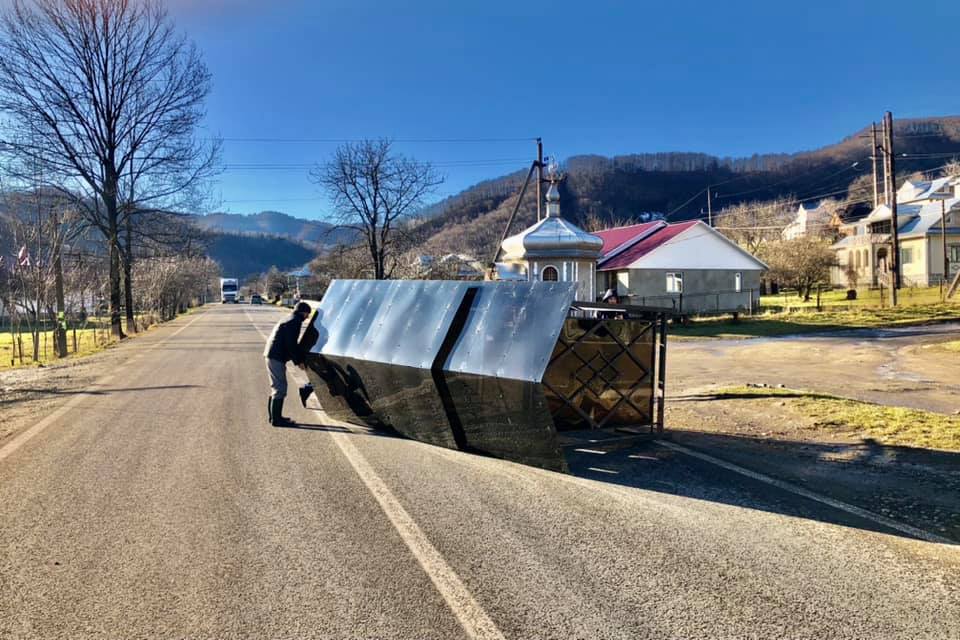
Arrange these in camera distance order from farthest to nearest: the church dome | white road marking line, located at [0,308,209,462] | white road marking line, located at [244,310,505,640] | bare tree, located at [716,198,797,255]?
bare tree, located at [716,198,797,255] < the church dome < white road marking line, located at [0,308,209,462] < white road marking line, located at [244,310,505,640]

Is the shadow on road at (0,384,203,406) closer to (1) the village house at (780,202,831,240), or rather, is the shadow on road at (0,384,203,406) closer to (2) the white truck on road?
(1) the village house at (780,202,831,240)

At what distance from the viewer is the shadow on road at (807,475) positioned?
17.4 ft

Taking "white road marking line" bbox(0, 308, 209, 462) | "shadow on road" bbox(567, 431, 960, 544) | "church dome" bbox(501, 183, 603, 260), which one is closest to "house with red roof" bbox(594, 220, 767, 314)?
"church dome" bbox(501, 183, 603, 260)

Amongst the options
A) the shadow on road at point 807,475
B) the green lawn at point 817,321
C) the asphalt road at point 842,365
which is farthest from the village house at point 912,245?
the shadow on road at point 807,475

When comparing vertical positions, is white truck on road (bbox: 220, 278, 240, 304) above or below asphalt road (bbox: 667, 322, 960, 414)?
above

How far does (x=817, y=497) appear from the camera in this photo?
571cm

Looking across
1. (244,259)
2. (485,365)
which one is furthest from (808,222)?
(244,259)

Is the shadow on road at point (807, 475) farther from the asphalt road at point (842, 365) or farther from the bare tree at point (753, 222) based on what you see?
the bare tree at point (753, 222)

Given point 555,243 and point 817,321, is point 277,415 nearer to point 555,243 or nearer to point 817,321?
point 555,243

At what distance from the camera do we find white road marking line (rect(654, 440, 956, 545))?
4809mm

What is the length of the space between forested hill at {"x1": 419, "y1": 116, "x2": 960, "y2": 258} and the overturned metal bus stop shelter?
72546mm

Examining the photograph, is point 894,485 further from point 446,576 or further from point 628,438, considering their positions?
point 446,576

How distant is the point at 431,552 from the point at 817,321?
31830 mm

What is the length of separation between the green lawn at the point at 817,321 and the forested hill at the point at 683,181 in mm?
49691
